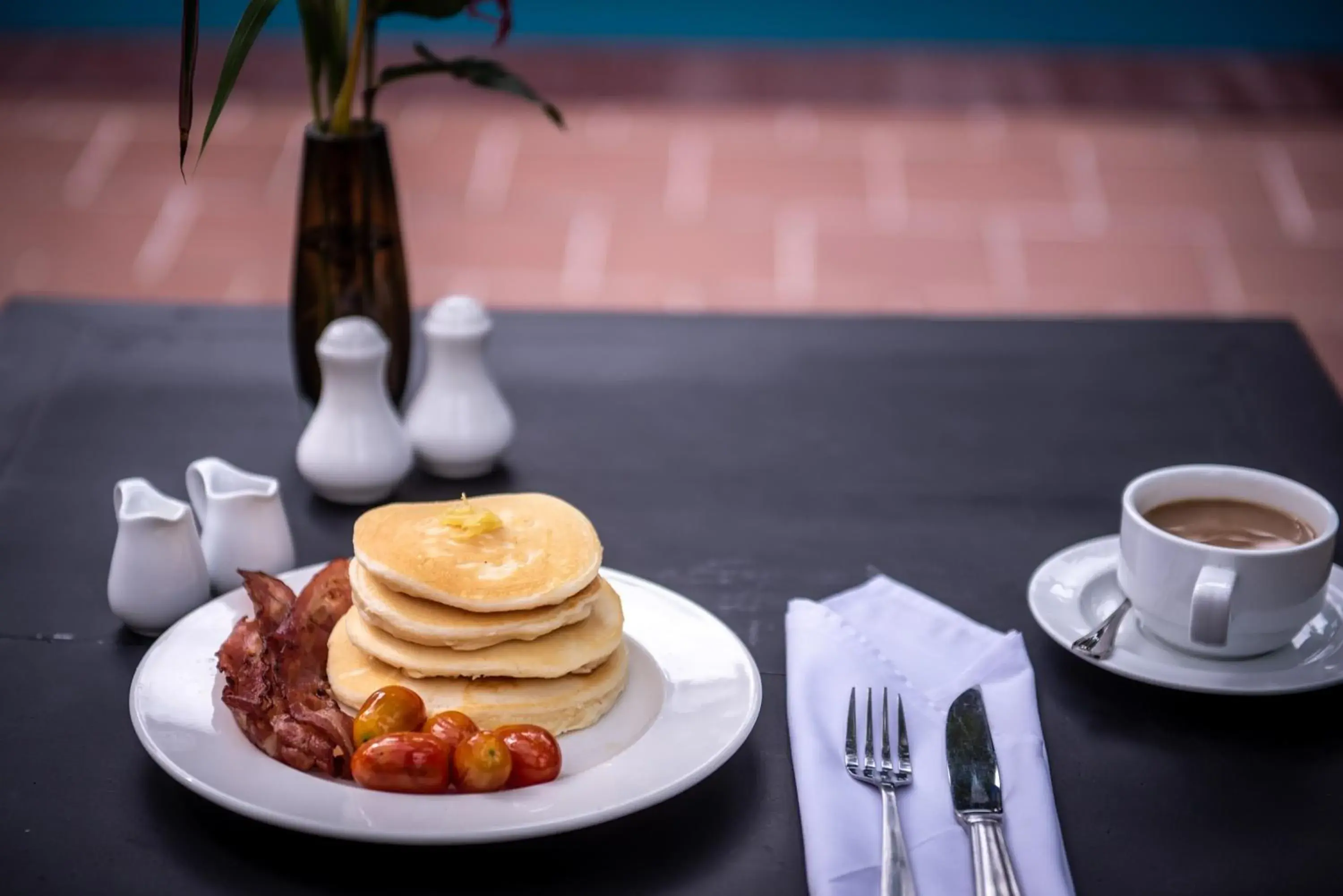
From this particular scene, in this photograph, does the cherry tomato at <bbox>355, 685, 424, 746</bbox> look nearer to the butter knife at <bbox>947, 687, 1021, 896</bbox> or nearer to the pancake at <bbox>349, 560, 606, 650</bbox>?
the pancake at <bbox>349, 560, 606, 650</bbox>

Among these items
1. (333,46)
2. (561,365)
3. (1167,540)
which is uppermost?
(333,46)

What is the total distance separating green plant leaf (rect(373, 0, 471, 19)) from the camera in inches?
51.8

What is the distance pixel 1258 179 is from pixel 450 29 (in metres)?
2.51

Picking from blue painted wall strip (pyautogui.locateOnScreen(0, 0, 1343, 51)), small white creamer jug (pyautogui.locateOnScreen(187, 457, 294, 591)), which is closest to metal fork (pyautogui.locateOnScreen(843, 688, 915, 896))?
small white creamer jug (pyautogui.locateOnScreen(187, 457, 294, 591))

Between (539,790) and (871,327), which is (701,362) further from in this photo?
(539,790)

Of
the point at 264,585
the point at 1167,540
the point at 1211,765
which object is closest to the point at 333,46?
the point at 264,585

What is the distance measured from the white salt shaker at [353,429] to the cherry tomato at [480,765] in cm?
46

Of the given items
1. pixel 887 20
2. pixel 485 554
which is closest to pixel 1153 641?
pixel 485 554

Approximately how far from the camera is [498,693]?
36.0 inches

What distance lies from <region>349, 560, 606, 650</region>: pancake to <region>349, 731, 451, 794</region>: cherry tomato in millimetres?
74

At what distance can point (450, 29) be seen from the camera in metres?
5.09

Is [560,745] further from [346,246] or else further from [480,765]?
[346,246]

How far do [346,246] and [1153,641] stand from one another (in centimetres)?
74

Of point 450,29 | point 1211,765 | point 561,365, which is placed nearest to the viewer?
point 1211,765
